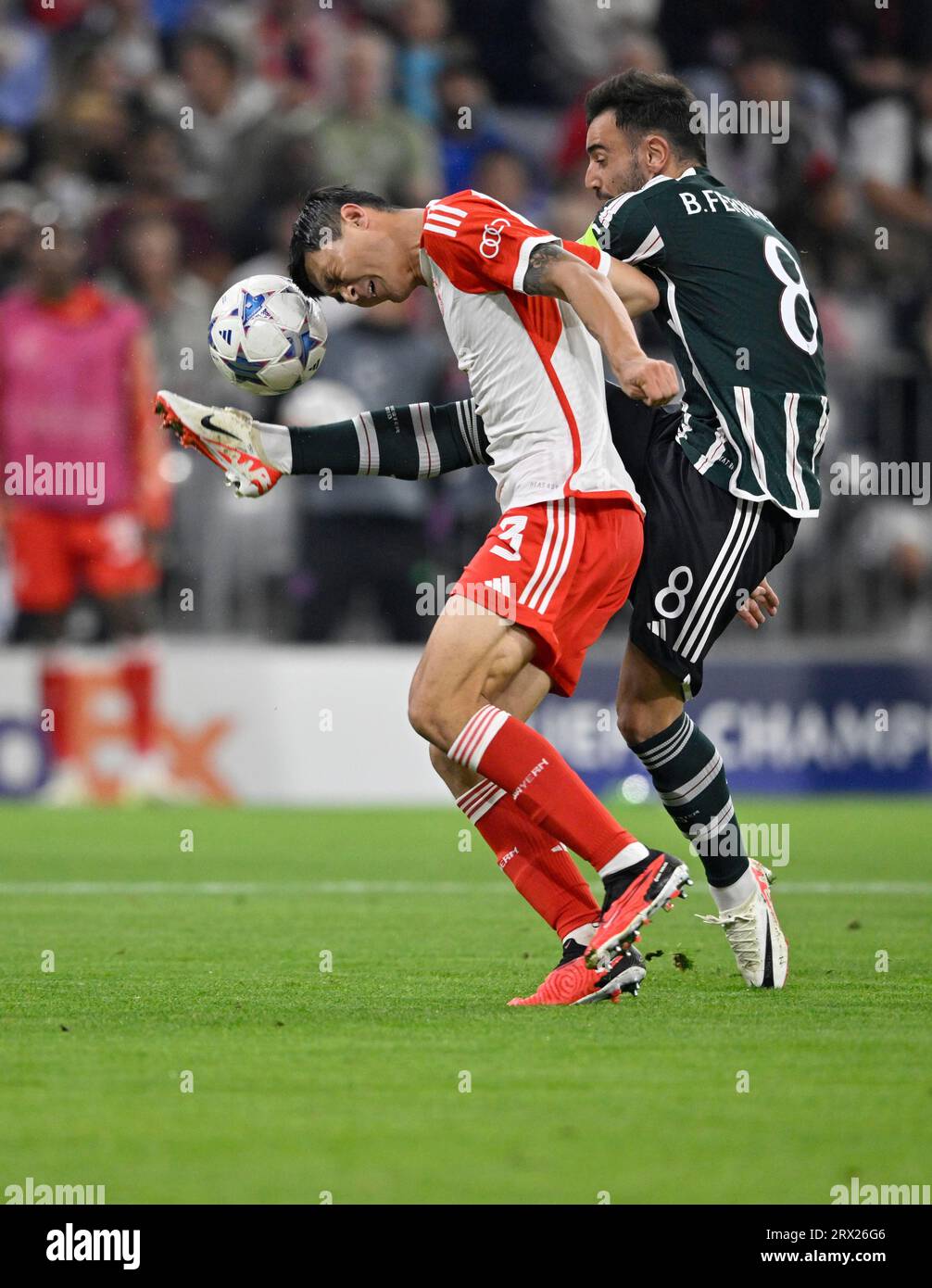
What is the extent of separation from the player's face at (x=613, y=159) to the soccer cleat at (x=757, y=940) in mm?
2033

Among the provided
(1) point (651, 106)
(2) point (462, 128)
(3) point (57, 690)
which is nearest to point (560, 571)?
(1) point (651, 106)

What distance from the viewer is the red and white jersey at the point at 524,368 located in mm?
4938

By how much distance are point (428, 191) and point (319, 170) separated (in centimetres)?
84

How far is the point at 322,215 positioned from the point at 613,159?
0.88m

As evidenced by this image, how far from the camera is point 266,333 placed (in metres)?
5.36

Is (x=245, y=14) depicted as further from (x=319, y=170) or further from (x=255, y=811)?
(x=255, y=811)

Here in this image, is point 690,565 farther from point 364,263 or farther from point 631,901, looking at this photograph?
point 364,263


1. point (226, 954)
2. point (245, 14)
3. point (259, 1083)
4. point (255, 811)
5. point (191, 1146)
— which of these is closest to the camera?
point (191, 1146)

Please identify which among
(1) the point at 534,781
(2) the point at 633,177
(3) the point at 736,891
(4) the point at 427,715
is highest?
(2) the point at 633,177

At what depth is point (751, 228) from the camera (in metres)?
5.42

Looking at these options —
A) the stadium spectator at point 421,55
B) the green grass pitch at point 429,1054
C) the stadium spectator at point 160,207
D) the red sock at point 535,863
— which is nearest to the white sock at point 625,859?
the red sock at point 535,863

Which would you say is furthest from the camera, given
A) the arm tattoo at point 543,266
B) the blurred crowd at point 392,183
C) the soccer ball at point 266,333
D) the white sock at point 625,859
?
the blurred crowd at point 392,183

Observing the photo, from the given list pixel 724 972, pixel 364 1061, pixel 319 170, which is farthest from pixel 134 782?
pixel 364 1061

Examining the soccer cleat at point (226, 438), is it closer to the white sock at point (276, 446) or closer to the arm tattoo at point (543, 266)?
A: the white sock at point (276, 446)
